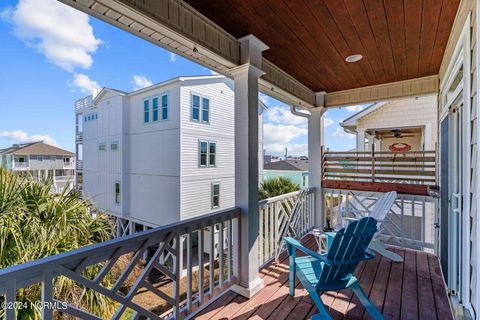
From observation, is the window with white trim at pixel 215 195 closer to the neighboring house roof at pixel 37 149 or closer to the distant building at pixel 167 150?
the distant building at pixel 167 150

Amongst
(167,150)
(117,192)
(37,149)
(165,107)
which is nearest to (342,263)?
(167,150)

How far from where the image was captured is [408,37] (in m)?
2.55

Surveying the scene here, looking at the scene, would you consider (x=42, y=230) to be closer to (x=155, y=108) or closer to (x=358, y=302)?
(x=358, y=302)

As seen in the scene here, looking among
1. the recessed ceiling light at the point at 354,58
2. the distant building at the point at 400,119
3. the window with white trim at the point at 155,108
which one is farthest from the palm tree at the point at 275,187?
the recessed ceiling light at the point at 354,58

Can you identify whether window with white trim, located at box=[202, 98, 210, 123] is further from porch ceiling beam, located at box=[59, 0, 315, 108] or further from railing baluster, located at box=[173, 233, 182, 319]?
railing baluster, located at box=[173, 233, 182, 319]

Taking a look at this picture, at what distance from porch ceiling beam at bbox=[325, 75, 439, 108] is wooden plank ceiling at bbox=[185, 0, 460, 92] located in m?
0.29

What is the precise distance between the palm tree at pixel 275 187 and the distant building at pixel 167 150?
1.62 meters

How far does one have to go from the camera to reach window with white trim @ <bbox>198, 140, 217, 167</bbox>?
9.50 m

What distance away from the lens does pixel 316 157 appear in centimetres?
473

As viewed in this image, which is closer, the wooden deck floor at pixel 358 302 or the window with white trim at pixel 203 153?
the wooden deck floor at pixel 358 302

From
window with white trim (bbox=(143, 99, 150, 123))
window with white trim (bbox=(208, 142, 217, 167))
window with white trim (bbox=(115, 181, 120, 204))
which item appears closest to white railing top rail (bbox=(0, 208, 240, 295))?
window with white trim (bbox=(208, 142, 217, 167))

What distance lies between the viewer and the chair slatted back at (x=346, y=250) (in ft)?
6.59

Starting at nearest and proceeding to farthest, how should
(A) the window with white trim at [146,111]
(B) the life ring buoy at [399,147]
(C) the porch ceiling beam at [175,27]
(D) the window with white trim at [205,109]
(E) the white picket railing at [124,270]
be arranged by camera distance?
(E) the white picket railing at [124,270]
(C) the porch ceiling beam at [175,27]
(B) the life ring buoy at [399,147]
(D) the window with white trim at [205,109]
(A) the window with white trim at [146,111]

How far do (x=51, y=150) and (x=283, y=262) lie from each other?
24.5 metres
